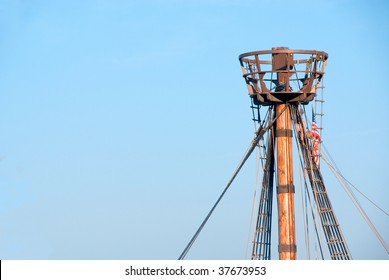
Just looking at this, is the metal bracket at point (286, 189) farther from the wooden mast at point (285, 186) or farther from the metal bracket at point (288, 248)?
the metal bracket at point (288, 248)

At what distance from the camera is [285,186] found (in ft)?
265

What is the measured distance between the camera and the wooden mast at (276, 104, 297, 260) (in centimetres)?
8012

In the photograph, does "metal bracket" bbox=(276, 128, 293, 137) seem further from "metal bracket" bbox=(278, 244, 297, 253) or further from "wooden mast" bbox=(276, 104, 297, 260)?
"metal bracket" bbox=(278, 244, 297, 253)

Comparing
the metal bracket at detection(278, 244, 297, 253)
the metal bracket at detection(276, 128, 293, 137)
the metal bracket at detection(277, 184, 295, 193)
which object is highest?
the metal bracket at detection(276, 128, 293, 137)

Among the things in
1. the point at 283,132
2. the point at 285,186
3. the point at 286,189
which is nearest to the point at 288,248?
the point at 286,189

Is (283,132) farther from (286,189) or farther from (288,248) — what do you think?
(288,248)

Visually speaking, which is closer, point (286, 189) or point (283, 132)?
point (286, 189)

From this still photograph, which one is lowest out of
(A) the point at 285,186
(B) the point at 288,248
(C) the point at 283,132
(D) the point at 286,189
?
(B) the point at 288,248

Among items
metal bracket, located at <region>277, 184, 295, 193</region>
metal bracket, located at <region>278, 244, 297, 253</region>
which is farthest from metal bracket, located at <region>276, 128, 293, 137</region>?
metal bracket, located at <region>278, 244, 297, 253</region>

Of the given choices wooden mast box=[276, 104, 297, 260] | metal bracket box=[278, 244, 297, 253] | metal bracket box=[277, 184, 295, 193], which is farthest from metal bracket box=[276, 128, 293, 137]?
metal bracket box=[278, 244, 297, 253]

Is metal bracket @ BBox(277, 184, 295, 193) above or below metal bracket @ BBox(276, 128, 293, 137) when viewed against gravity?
Result: below

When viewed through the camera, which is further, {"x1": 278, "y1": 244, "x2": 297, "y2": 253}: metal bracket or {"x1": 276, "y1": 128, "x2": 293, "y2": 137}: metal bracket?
{"x1": 276, "y1": 128, "x2": 293, "y2": 137}: metal bracket

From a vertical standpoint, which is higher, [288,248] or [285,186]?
[285,186]

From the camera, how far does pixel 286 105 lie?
8094 centimetres
